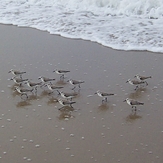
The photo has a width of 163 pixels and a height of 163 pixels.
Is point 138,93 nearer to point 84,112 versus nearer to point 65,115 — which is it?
point 84,112

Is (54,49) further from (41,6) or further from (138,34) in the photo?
(41,6)

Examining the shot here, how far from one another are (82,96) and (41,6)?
24.3 feet

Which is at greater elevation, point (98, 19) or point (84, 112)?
point (98, 19)

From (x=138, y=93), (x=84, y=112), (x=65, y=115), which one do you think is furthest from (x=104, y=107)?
(x=138, y=93)

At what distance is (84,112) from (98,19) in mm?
5743

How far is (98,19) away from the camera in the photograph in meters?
11.0

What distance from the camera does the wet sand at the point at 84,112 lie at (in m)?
4.76

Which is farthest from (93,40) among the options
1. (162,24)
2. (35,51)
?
(162,24)

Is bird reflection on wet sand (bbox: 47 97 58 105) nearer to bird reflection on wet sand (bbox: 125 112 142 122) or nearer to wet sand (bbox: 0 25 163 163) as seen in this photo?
wet sand (bbox: 0 25 163 163)

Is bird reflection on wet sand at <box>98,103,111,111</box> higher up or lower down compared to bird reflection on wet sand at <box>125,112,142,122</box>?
higher up

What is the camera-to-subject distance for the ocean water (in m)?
9.08

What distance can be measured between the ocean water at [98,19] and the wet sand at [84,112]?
81 cm

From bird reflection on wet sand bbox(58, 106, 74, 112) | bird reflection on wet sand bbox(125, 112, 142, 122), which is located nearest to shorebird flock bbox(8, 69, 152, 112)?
bird reflection on wet sand bbox(58, 106, 74, 112)

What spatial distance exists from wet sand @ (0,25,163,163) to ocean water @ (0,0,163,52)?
2.66 ft
